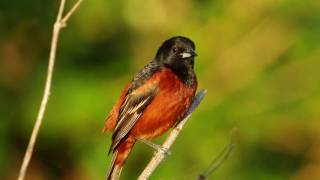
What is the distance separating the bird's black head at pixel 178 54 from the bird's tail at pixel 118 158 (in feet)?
1.82

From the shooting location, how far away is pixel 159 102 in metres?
5.46

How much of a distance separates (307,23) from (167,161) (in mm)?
1487

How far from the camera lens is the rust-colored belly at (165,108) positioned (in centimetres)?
534

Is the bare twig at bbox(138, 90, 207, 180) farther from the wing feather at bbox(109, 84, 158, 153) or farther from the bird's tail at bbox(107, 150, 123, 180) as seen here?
the bird's tail at bbox(107, 150, 123, 180)

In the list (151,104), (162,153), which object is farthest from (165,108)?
(162,153)

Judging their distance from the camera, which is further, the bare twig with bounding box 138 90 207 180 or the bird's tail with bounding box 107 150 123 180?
the bird's tail with bounding box 107 150 123 180

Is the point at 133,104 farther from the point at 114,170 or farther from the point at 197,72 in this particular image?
the point at 197,72

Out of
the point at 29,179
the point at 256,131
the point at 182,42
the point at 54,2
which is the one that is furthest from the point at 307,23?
the point at 29,179

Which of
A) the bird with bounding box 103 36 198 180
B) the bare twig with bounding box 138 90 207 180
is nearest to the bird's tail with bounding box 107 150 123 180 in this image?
the bird with bounding box 103 36 198 180

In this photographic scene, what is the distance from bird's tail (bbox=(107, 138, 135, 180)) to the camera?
17.6 ft

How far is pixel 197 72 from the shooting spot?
257 inches

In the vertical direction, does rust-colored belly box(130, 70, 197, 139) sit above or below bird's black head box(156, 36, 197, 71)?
below

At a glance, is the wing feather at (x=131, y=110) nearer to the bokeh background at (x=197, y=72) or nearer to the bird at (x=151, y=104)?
the bird at (x=151, y=104)

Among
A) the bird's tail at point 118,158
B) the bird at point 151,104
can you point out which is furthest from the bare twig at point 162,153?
the bird's tail at point 118,158
